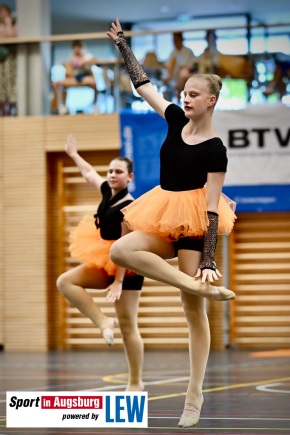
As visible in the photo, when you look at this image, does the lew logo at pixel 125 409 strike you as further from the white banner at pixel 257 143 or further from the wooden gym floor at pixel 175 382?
the white banner at pixel 257 143

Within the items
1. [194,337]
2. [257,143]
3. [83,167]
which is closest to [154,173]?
[257,143]

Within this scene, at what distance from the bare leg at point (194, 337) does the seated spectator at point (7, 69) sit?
9.95 m

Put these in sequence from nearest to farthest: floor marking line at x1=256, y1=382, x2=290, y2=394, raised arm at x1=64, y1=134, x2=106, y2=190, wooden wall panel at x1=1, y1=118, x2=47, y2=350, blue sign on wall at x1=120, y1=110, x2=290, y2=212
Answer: floor marking line at x1=256, y1=382, x2=290, y2=394
raised arm at x1=64, y1=134, x2=106, y2=190
blue sign on wall at x1=120, y1=110, x2=290, y2=212
wooden wall panel at x1=1, y1=118, x2=47, y2=350

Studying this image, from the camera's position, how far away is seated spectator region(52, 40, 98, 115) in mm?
15133

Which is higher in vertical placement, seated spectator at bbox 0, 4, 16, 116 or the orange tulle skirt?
seated spectator at bbox 0, 4, 16, 116

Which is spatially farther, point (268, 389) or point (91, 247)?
point (268, 389)

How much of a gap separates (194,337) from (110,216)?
2.25 metres

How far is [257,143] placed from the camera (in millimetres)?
14789

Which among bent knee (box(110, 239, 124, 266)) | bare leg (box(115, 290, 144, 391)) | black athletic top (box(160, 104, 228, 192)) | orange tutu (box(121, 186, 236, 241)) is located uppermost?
black athletic top (box(160, 104, 228, 192))

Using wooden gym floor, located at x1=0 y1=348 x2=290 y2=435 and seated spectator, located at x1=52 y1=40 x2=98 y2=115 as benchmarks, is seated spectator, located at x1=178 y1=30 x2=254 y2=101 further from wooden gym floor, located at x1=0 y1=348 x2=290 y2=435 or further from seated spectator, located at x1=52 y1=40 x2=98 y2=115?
wooden gym floor, located at x1=0 y1=348 x2=290 y2=435

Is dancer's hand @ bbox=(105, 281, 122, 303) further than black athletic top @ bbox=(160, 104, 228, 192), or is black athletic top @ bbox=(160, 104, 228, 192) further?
dancer's hand @ bbox=(105, 281, 122, 303)

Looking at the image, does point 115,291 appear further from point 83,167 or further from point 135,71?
point 135,71

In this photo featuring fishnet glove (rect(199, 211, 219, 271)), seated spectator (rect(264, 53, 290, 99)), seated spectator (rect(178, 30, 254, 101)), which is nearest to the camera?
fishnet glove (rect(199, 211, 219, 271))

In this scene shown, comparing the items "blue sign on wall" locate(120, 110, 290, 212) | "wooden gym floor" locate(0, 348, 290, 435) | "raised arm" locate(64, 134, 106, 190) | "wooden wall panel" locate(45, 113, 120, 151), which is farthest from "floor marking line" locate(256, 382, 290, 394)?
"wooden wall panel" locate(45, 113, 120, 151)
